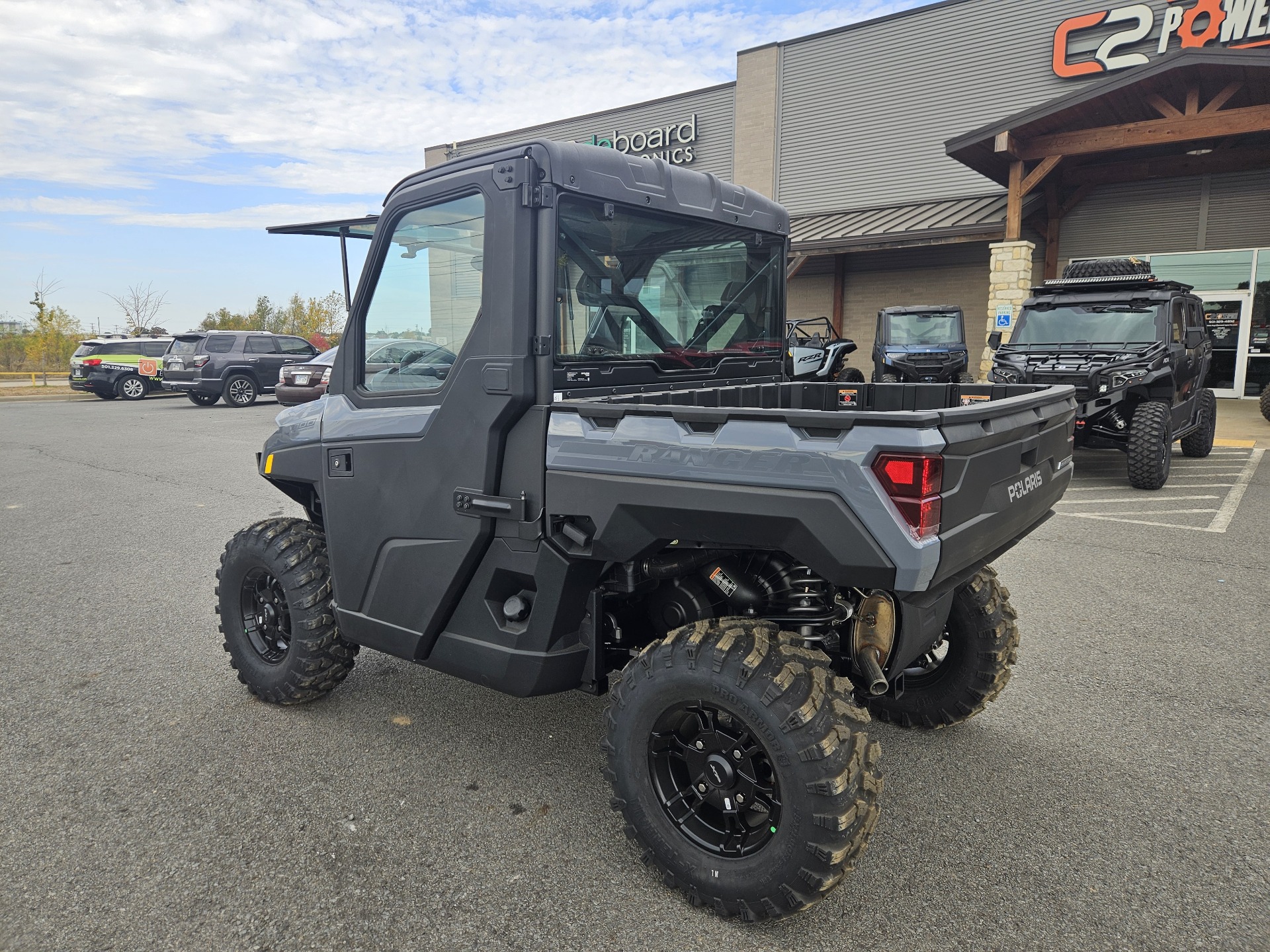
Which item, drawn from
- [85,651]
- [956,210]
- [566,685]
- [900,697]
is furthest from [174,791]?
[956,210]

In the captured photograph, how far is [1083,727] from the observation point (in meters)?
3.54

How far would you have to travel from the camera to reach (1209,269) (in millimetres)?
16516

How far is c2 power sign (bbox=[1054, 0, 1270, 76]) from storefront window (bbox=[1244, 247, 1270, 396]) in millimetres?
4034

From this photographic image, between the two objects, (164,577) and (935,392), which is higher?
(935,392)

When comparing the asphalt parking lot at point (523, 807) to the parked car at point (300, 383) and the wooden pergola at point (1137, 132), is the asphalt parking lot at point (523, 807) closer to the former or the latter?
the wooden pergola at point (1137, 132)

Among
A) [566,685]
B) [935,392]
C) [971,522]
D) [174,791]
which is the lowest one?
[174,791]

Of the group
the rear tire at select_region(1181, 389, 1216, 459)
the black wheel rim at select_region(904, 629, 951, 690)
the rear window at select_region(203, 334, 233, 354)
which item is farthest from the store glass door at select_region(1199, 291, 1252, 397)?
the rear window at select_region(203, 334, 233, 354)

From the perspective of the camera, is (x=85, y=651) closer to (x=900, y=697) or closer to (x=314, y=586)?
(x=314, y=586)

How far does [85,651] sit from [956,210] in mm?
18820

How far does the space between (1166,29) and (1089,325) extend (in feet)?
35.1

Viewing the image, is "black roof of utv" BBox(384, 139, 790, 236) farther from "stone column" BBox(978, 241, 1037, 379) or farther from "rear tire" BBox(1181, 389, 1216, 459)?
"stone column" BBox(978, 241, 1037, 379)

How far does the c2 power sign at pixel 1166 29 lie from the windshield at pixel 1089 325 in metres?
8.16

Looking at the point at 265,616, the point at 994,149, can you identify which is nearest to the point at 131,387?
the point at 994,149

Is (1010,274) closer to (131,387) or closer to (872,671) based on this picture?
(872,671)
